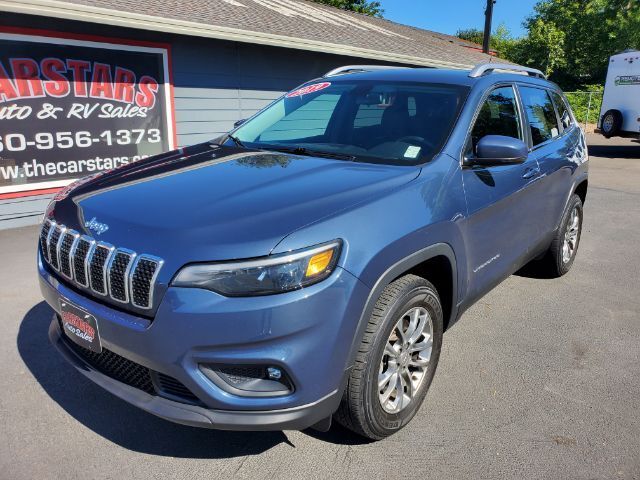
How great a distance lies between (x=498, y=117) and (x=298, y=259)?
217 cm

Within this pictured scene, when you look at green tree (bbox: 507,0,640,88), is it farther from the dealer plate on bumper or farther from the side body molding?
the dealer plate on bumper

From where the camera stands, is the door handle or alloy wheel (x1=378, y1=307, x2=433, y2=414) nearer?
alloy wheel (x1=378, y1=307, x2=433, y2=414)

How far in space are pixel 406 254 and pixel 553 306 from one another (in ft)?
8.44

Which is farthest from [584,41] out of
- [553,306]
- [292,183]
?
[292,183]

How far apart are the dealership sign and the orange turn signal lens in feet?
19.8

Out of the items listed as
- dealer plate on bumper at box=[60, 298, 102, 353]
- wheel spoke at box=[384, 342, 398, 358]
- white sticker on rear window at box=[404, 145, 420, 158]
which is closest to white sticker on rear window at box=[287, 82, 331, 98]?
white sticker on rear window at box=[404, 145, 420, 158]

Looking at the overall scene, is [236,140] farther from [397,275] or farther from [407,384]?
[407,384]

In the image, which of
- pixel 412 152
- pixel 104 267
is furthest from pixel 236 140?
pixel 104 267

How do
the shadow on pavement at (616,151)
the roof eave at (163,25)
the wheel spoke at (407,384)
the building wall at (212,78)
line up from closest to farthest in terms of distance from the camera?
the wheel spoke at (407,384) < the roof eave at (163,25) < the building wall at (212,78) < the shadow on pavement at (616,151)

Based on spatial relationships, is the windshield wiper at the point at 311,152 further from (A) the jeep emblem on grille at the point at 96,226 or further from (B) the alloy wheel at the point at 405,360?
(A) the jeep emblem on grille at the point at 96,226

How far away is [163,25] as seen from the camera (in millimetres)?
7230

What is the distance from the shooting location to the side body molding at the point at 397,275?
7.28 feet

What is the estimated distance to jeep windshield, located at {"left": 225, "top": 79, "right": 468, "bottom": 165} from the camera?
3094mm

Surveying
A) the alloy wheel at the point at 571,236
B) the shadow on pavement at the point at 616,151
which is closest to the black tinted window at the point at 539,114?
the alloy wheel at the point at 571,236
